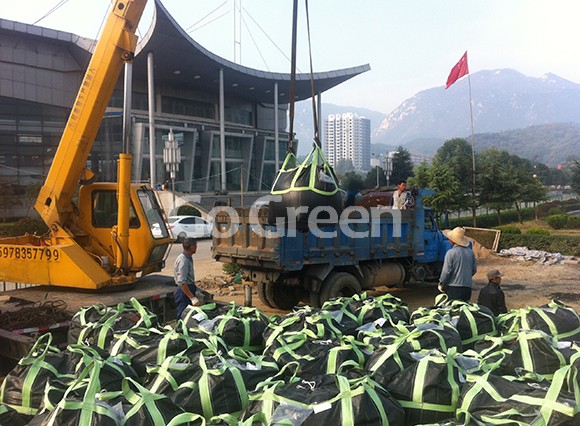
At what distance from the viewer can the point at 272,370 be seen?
3242mm

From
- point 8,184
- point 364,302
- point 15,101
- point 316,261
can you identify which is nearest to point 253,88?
point 15,101

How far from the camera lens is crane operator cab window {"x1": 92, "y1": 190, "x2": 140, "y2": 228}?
724 cm

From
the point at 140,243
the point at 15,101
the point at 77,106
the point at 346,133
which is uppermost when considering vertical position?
the point at 346,133

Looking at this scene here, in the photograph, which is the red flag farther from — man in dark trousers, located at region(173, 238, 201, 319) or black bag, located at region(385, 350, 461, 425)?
black bag, located at region(385, 350, 461, 425)

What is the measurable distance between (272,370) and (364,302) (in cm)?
210

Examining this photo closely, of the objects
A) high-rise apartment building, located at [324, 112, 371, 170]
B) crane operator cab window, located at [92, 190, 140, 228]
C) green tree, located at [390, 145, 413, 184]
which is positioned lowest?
crane operator cab window, located at [92, 190, 140, 228]

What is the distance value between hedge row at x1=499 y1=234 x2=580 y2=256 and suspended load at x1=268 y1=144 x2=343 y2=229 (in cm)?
1406

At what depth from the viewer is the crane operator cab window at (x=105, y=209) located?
23.7 feet

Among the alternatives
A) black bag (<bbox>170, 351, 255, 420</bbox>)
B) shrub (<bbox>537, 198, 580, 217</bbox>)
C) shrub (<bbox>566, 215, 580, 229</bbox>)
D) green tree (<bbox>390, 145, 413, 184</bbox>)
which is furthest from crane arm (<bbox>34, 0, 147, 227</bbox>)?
green tree (<bbox>390, 145, 413, 184</bbox>)

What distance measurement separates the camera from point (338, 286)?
905cm

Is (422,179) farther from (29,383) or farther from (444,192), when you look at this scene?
(29,383)

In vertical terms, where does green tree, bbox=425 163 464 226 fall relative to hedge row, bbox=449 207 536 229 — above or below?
above

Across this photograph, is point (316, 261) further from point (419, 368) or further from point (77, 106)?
point (419, 368)

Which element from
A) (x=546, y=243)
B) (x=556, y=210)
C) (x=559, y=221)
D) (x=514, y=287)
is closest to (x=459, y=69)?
(x=559, y=221)
